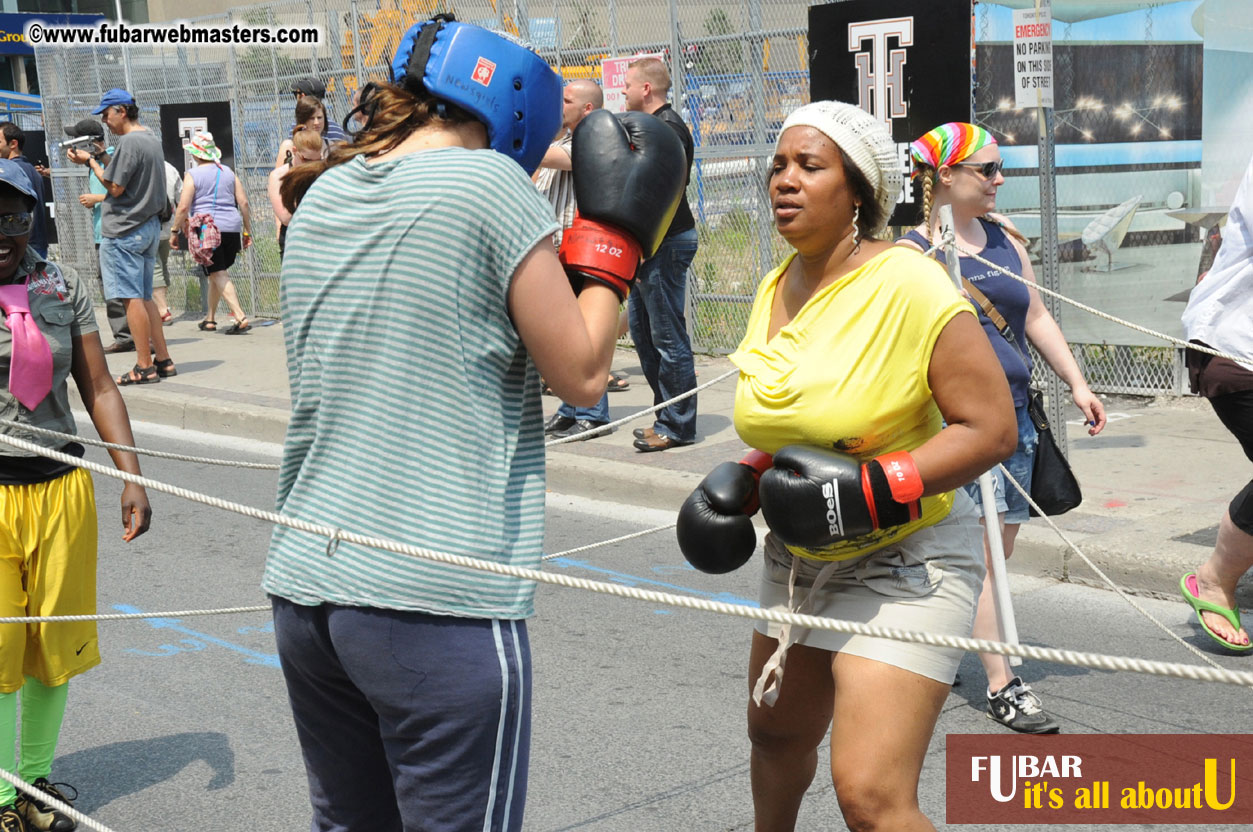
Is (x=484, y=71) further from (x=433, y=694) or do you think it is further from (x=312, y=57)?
(x=312, y=57)

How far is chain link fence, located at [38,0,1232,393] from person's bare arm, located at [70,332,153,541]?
486 cm

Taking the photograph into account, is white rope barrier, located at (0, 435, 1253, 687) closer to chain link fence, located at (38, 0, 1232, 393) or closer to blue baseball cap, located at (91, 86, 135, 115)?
chain link fence, located at (38, 0, 1232, 393)

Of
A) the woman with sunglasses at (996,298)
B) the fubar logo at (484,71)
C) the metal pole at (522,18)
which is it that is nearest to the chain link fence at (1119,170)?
the metal pole at (522,18)

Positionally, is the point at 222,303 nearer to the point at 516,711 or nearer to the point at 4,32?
the point at 516,711

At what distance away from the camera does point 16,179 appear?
11.9ft

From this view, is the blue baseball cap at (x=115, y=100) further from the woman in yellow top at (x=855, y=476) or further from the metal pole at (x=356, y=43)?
the woman in yellow top at (x=855, y=476)

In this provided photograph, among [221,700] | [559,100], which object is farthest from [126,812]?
[559,100]

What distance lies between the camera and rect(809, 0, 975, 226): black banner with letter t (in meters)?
7.88

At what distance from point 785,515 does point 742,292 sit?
825cm

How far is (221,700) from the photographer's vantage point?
4.78m

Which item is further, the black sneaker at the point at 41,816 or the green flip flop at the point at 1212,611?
the green flip flop at the point at 1212,611

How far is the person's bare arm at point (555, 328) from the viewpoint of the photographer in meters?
2.08

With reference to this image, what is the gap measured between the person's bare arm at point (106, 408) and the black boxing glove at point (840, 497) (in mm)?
2007

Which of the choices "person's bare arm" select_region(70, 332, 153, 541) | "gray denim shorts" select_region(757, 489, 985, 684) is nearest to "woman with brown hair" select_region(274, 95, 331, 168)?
"person's bare arm" select_region(70, 332, 153, 541)
